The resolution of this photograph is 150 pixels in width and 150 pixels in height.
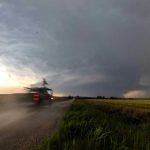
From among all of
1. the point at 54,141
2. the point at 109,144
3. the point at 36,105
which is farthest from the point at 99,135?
the point at 36,105

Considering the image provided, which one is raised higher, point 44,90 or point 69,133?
point 44,90

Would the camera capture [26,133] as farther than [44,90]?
No

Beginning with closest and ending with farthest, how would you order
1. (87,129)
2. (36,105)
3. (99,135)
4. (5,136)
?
(99,135)
(87,129)
(5,136)
(36,105)

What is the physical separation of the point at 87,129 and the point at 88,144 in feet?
7.24

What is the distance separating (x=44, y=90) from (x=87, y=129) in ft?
68.6

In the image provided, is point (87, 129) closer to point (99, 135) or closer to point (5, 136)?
point (99, 135)

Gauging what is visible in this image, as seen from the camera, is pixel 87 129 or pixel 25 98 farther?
pixel 25 98

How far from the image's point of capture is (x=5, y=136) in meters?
9.28

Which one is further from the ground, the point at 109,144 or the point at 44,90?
the point at 44,90

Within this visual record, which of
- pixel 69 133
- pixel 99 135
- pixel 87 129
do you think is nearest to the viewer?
pixel 99 135

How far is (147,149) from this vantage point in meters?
6.36

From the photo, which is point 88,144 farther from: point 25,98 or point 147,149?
point 25,98

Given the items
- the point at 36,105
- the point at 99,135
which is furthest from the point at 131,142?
the point at 36,105

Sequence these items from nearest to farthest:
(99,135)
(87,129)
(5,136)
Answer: (99,135) → (87,129) → (5,136)
